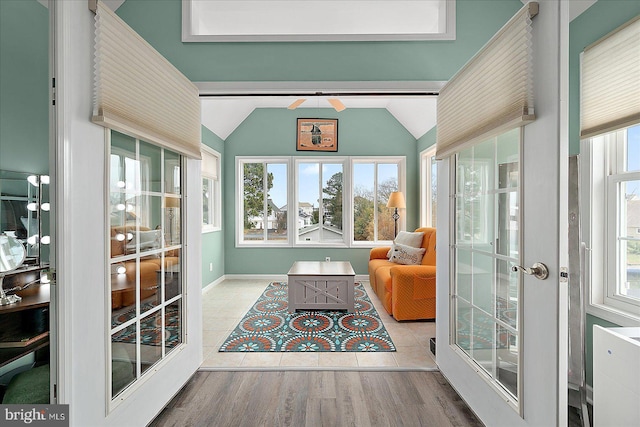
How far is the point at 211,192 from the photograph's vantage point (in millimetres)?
5281

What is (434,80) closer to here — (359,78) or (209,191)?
(359,78)

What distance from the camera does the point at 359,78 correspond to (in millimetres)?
2326

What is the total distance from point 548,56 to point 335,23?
2336 mm

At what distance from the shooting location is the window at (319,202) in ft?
18.6

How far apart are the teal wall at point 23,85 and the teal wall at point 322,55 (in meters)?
0.90

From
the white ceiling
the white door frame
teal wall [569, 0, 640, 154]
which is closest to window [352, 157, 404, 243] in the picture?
the white ceiling

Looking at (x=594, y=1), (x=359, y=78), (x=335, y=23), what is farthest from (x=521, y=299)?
(x=335, y=23)

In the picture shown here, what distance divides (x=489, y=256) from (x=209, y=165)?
14.2 ft

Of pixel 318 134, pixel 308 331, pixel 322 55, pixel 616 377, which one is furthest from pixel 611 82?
pixel 318 134

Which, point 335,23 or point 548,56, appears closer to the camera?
point 548,56

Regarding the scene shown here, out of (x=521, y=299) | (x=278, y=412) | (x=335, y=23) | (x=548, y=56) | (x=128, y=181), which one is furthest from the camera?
(x=335, y=23)

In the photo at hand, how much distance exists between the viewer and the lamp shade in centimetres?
514

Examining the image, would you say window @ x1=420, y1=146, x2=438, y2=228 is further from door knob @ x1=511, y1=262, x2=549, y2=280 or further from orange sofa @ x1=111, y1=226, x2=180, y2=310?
orange sofa @ x1=111, y1=226, x2=180, y2=310

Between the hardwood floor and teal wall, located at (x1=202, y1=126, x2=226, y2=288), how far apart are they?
8.55ft
